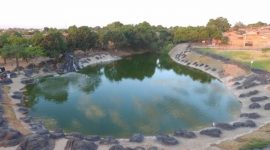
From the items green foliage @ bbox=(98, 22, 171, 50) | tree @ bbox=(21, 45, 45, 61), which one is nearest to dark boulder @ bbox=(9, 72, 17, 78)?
tree @ bbox=(21, 45, 45, 61)

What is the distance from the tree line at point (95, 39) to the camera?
9169 centimetres

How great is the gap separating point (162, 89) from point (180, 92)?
4.59m

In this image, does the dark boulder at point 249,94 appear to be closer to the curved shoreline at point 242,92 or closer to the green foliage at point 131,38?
the curved shoreline at point 242,92

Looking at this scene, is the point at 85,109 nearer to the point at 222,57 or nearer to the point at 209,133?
the point at 209,133

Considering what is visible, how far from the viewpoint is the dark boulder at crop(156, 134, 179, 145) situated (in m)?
42.1

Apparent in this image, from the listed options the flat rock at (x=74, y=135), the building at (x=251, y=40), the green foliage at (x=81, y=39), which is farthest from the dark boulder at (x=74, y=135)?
the building at (x=251, y=40)

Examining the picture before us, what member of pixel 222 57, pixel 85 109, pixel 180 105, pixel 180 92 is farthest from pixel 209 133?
pixel 222 57

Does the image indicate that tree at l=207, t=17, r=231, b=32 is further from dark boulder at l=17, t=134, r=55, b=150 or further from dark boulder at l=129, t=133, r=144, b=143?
dark boulder at l=17, t=134, r=55, b=150

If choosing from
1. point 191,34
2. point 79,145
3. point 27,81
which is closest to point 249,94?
point 79,145

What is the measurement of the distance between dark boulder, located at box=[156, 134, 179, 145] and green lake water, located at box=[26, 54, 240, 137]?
4583 millimetres

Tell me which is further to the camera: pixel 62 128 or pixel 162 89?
pixel 162 89

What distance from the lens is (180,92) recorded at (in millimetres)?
71812

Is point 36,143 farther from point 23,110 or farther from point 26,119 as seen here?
point 23,110

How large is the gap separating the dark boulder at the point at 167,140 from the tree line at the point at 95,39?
54403mm
